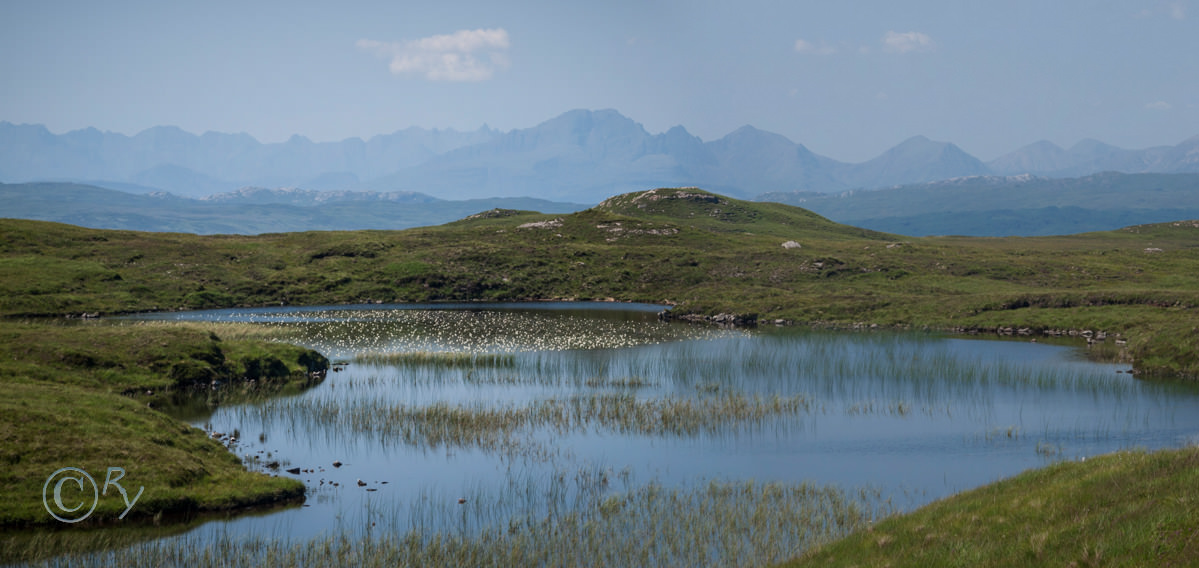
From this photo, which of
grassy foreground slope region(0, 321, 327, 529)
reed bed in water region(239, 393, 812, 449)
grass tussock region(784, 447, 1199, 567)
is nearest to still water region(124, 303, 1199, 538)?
reed bed in water region(239, 393, 812, 449)

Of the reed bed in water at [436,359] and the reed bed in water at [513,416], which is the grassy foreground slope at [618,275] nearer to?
the reed bed in water at [436,359]

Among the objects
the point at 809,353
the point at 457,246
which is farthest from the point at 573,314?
the point at 457,246

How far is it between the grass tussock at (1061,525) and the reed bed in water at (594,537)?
3112mm

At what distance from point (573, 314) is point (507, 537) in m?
80.3

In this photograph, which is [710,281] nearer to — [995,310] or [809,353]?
[995,310]

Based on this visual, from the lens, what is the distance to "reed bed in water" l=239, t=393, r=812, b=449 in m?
39.6

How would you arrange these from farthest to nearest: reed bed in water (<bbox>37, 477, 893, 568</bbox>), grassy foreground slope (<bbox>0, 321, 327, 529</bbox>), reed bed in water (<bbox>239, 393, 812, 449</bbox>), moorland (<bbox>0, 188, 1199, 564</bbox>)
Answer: reed bed in water (<bbox>239, 393, 812, 449</bbox>) < grassy foreground slope (<bbox>0, 321, 327, 529</bbox>) < moorland (<bbox>0, 188, 1199, 564</bbox>) < reed bed in water (<bbox>37, 477, 893, 568</bbox>)

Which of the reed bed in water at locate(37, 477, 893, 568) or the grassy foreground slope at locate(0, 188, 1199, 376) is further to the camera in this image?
the grassy foreground slope at locate(0, 188, 1199, 376)

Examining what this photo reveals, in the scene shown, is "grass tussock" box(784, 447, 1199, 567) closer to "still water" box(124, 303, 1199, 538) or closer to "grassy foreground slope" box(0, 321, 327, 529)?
"still water" box(124, 303, 1199, 538)

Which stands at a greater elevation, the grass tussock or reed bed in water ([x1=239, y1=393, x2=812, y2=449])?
the grass tussock

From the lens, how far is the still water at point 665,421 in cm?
3072

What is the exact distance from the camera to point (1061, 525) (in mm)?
17312

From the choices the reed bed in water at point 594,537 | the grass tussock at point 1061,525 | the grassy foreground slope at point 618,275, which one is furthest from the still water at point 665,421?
the grassy foreground slope at point 618,275

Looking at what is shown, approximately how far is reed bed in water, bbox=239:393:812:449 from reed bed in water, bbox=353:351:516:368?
14.8 meters
